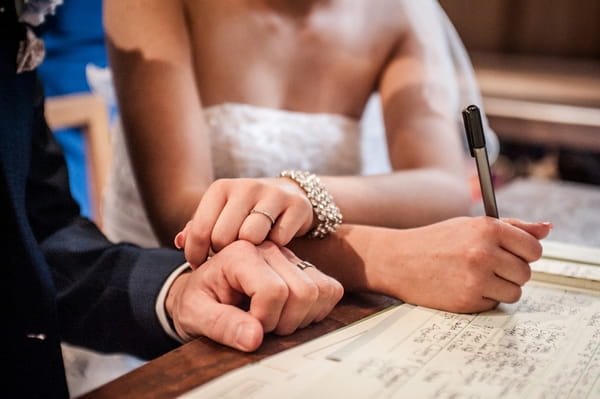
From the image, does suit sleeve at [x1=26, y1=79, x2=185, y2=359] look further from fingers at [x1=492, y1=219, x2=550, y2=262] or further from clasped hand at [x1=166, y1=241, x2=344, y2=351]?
fingers at [x1=492, y1=219, x2=550, y2=262]

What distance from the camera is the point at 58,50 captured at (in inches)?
72.9

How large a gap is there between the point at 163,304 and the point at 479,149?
35 cm

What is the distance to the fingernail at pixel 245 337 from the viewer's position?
1.70 ft

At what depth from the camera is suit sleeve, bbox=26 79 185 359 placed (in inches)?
27.1

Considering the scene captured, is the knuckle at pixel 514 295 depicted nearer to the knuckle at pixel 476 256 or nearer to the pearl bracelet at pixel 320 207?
the knuckle at pixel 476 256

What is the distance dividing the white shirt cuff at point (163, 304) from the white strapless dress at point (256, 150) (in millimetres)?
396

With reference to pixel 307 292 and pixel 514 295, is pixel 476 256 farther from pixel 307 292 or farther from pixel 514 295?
pixel 307 292

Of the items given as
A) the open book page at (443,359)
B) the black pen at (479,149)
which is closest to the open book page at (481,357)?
the open book page at (443,359)


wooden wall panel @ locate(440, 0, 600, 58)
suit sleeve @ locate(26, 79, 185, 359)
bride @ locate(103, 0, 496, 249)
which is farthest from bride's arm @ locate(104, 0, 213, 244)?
wooden wall panel @ locate(440, 0, 600, 58)

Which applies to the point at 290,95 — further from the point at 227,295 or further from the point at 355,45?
the point at 227,295

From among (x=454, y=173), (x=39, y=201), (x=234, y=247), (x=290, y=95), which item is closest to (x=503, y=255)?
(x=234, y=247)

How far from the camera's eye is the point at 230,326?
21.0 inches

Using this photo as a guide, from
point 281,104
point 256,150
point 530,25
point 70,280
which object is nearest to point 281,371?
point 70,280

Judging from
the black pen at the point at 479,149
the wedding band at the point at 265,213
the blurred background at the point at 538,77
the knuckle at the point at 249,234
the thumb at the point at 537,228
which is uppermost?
the black pen at the point at 479,149
